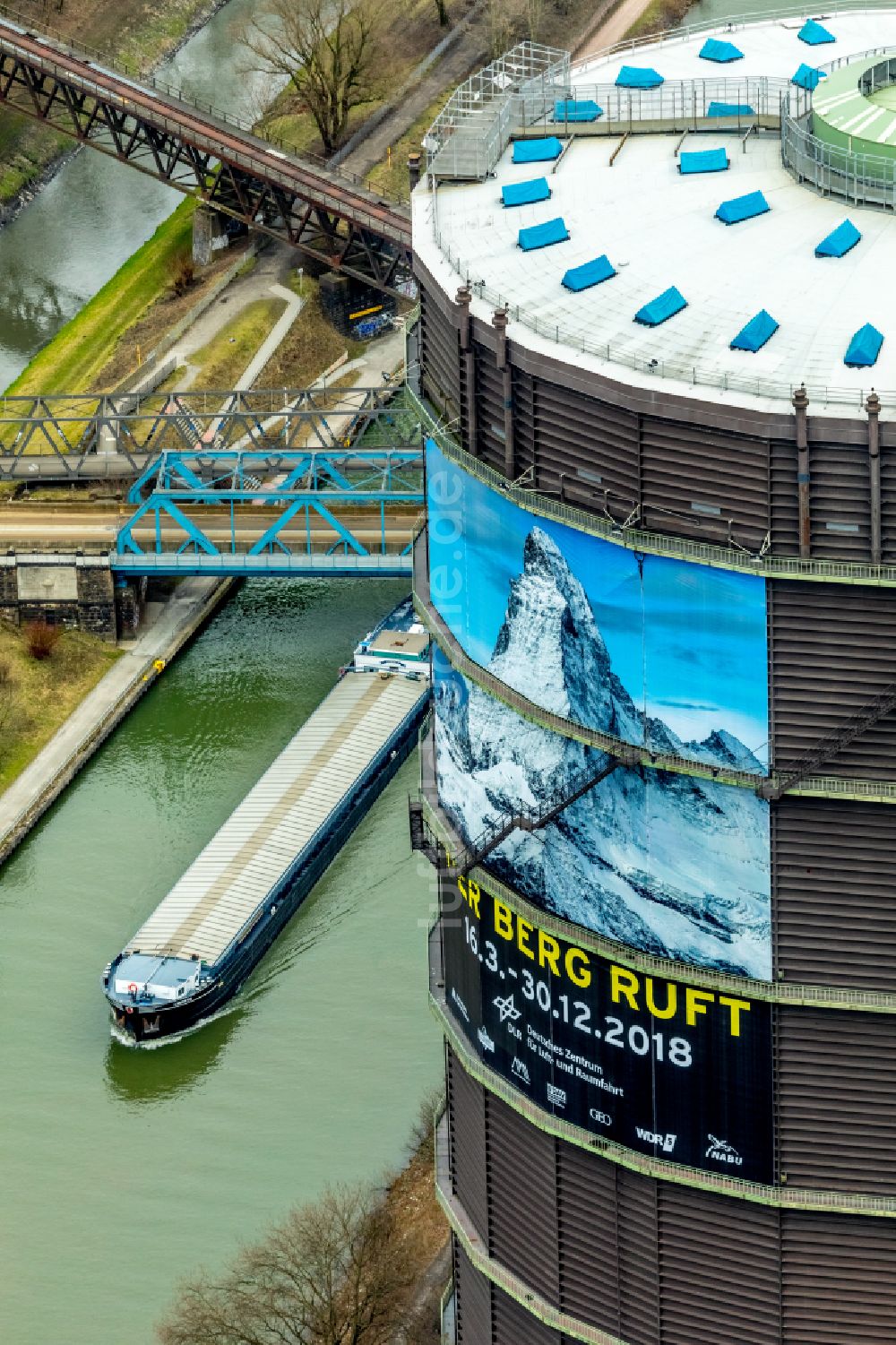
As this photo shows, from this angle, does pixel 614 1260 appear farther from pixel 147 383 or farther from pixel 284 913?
pixel 147 383

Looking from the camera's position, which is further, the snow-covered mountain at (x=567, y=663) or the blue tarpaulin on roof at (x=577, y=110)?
the blue tarpaulin on roof at (x=577, y=110)

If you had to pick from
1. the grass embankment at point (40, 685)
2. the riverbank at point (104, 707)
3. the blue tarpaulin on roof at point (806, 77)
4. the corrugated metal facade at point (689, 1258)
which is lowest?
the riverbank at point (104, 707)

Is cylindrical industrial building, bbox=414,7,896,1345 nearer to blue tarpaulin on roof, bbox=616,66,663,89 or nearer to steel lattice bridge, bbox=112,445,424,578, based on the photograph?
blue tarpaulin on roof, bbox=616,66,663,89

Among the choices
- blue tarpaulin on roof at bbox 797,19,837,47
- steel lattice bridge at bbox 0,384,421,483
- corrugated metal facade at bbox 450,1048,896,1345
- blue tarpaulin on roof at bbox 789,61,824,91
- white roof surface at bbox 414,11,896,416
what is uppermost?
blue tarpaulin on roof at bbox 789,61,824,91

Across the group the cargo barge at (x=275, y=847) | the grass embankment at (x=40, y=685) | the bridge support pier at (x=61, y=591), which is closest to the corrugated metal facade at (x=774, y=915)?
the cargo barge at (x=275, y=847)

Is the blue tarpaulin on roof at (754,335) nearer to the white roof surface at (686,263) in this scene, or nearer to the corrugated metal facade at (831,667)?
the white roof surface at (686,263)

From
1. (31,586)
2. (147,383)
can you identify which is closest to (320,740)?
(31,586)

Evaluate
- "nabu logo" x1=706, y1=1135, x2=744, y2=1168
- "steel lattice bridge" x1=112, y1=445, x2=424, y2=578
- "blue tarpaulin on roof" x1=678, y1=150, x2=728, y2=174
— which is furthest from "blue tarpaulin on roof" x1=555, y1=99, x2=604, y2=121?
"steel lattice bridge" x1=112, y1=445, x2=424, y2=578
